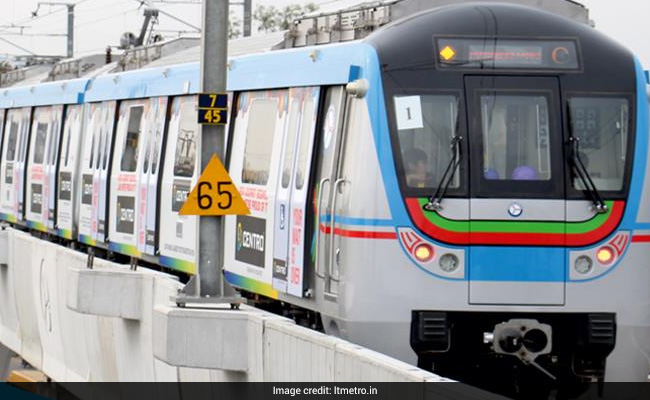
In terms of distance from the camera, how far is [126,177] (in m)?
21.2

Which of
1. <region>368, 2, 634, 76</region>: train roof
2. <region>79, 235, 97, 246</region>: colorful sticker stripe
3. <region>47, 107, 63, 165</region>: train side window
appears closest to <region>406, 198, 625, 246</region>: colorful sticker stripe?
<region>368, 2, 634, 76</region>: train roof

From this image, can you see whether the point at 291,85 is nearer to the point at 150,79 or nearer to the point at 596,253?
the point at 596,253

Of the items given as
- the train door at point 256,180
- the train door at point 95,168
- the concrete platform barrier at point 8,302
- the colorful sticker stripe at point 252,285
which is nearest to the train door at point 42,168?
the concrete platform barrier at point 8,302

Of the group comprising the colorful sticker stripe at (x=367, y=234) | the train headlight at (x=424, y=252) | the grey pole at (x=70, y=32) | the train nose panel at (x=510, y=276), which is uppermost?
the grey pole at (x=70, y=32)

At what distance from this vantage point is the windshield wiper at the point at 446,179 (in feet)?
40.2

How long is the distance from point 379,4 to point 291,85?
52.6 inches

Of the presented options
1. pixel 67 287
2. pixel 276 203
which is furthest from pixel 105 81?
pixel 276 203

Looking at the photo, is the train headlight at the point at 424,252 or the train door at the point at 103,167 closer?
the train headlight at the point at 424,252

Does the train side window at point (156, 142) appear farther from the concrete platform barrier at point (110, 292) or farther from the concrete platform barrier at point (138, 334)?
the concrete platform barrier at point (110, 292)

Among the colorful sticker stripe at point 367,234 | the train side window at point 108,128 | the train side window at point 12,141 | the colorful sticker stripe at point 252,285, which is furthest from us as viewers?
the train side window at point 12,141

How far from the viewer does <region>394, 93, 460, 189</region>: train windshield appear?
12336 millimetres

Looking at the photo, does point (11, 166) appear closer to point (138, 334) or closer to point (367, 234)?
point (138, 334)

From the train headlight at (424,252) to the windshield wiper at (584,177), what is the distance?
1.26 m

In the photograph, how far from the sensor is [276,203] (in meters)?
14.6
